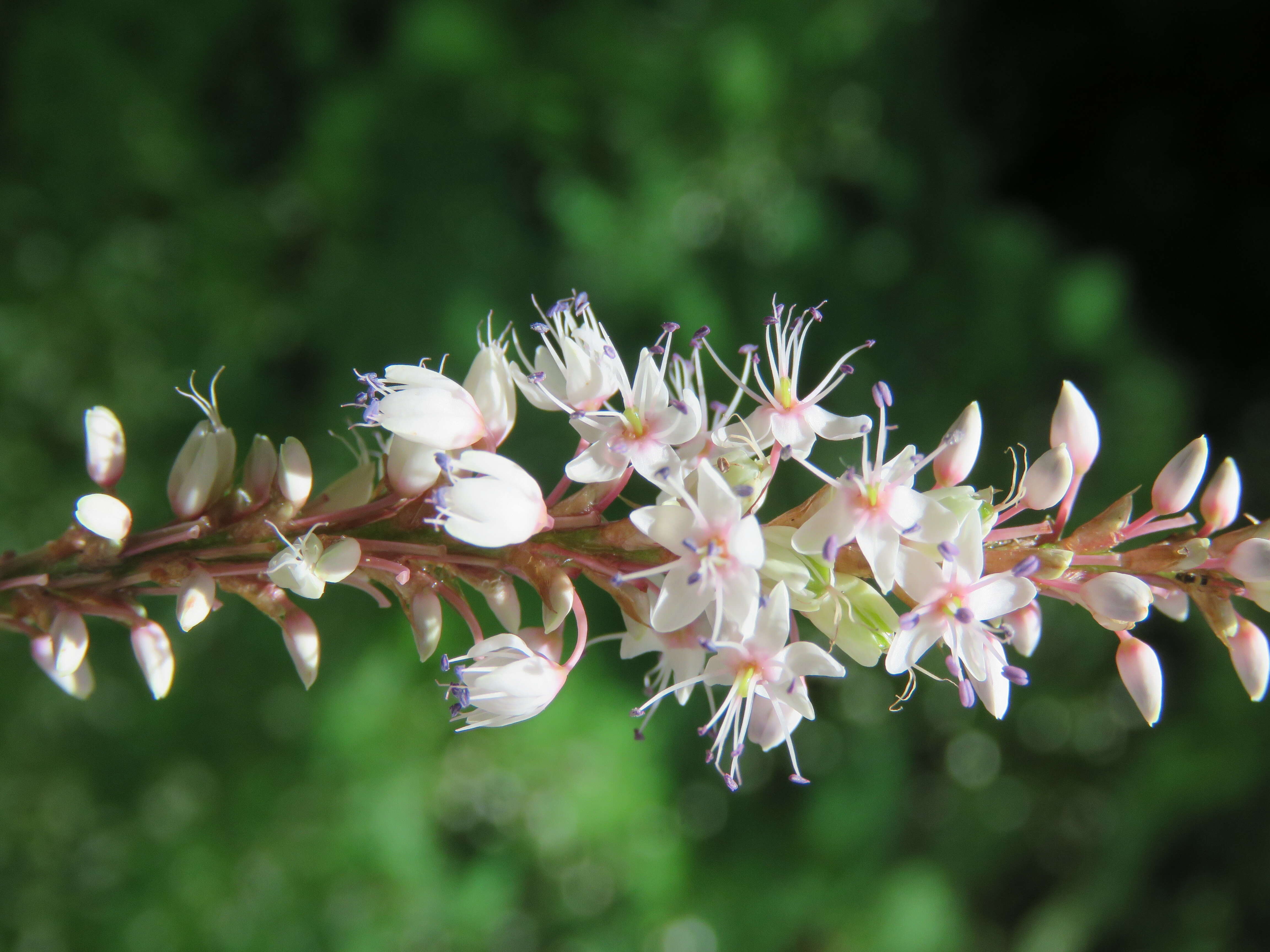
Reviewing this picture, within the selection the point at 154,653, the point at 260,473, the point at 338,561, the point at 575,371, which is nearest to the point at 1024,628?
the point at 575,371

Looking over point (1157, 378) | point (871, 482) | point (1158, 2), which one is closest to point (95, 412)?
point (871, 482)

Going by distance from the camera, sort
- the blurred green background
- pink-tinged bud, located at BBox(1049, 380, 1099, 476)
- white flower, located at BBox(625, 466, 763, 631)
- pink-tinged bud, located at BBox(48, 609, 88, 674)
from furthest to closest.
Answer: the blurred green background, pink-tinged bud, located at BBox(1049, 380, 1099, 476), pink-tinged bud, located at BBox(48, 609, 88, 674), white flower, located at BBox(625, 466, 763, 631)

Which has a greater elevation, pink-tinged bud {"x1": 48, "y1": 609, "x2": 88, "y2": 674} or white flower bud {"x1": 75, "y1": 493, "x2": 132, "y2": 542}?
white flower bud {"x1": 75, "y1": 493, "x2": 132, "y2": 542}

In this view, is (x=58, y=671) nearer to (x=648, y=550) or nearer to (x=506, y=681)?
(x=506, y=681)

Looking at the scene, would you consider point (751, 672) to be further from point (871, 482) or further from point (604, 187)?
point (604, 187)

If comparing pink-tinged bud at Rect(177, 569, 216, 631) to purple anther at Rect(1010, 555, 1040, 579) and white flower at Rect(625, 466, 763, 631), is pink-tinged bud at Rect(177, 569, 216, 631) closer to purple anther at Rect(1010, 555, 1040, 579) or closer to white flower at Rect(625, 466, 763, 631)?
white flower at Rect(625, 466, 763, 631)

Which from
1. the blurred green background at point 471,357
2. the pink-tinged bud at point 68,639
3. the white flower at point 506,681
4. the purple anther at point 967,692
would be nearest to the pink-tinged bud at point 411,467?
the white flower at point 506,681

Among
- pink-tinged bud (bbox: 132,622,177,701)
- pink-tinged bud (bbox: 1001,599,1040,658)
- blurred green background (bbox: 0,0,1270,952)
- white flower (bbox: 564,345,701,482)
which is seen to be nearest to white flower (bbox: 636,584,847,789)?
white flower (bbox: 564,345,701,482)
